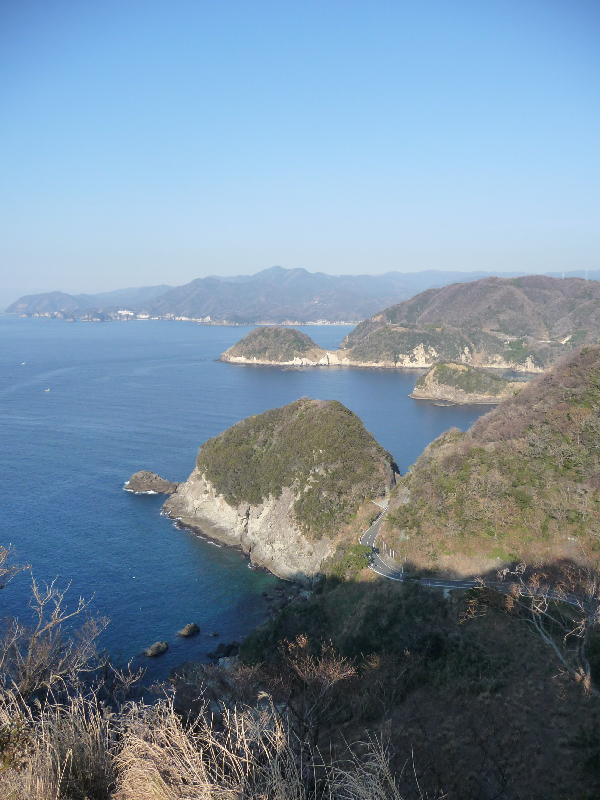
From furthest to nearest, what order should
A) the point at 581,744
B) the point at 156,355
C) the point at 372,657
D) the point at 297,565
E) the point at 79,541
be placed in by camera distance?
the point at 156,355 → the point at 79,541 → the point at 297,565 → the point at 372,657 → the point at 581,744

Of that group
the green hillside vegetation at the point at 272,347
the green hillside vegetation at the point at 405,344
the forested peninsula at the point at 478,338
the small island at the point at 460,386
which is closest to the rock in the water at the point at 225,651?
the small island at the point at 460,386

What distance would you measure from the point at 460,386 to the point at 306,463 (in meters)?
71.0

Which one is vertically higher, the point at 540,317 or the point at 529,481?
the point at 540,317

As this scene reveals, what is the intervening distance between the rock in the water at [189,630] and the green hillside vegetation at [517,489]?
11991mm

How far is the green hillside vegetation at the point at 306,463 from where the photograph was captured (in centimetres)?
3662

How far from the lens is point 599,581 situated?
1844 centimetres

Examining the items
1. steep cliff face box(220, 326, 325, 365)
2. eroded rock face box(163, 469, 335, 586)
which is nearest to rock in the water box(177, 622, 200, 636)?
eroded rock face box(163, 469, 335, 586)

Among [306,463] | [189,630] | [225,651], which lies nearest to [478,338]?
[306,463]

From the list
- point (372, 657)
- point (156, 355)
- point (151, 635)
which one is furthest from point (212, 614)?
point (156, 355)

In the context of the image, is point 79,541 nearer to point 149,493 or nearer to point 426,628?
point 149,493

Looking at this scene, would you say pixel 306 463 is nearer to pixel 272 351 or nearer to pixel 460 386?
pixel 460 386

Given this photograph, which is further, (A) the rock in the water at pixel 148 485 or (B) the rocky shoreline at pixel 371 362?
(B) the rocky shoreline at pixel 371 362

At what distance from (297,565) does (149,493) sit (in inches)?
779

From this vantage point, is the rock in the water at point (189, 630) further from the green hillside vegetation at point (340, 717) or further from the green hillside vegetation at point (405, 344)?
the green hillside vegetation at point (405, 344)
